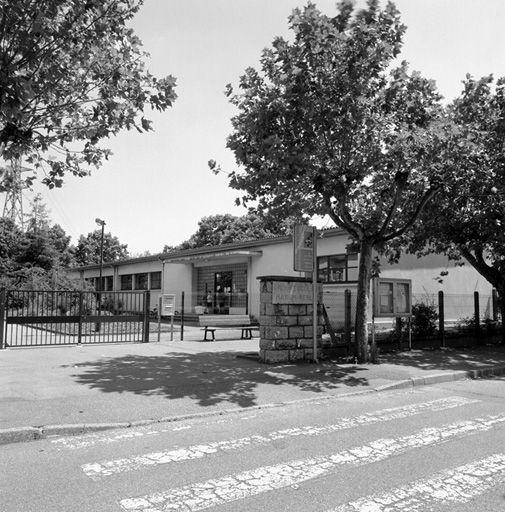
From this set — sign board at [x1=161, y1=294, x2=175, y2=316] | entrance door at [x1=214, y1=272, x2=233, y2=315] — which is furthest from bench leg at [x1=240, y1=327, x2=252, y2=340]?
entrance door at [x1=214, y1=272, x2=233, y2=315]

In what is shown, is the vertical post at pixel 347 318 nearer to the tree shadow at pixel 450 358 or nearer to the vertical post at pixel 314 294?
the tree shadow at pixel 450 358

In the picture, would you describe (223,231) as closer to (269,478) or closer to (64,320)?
(64,320)

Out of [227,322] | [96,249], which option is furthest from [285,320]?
[96,249]

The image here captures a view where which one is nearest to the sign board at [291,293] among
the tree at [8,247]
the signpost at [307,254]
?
the signpost at [307,254]

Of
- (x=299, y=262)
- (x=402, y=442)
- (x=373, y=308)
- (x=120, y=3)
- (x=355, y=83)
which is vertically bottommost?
(x=402, y=442)

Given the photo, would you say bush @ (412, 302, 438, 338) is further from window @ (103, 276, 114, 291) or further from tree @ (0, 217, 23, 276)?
Answer: window @ (103, 276, 114, 291)

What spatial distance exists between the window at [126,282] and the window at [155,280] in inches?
148

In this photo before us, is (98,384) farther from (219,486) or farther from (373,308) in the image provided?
(373,308)

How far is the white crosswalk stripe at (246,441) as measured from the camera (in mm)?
5000

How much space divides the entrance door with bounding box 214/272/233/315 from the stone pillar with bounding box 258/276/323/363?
15.2 meters

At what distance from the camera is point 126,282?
42219 millimetres

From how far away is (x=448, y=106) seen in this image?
13.1 m

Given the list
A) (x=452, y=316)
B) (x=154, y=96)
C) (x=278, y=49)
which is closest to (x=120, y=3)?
(x=154, y=96)

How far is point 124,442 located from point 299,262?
687cm
